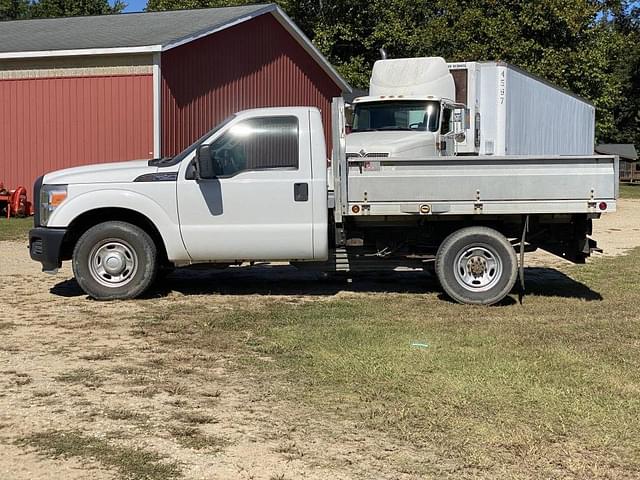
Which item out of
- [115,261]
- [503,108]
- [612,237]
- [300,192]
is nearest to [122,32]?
[503,108]

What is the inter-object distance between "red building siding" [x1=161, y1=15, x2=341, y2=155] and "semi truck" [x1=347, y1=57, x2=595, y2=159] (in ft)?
8.23

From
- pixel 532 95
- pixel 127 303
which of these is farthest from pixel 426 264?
pixel 532 95

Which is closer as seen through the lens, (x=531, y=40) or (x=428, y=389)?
(x=428, y=389)

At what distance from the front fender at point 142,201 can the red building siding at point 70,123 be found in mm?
9351

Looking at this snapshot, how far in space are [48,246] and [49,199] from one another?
0.52m

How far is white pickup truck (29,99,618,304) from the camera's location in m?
8.22

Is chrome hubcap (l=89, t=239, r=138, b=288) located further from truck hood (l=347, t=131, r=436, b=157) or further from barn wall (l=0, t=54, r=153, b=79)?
barn wall (l=0, t=54, r=153, b=79)

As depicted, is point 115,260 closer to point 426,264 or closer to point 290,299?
point 290,299

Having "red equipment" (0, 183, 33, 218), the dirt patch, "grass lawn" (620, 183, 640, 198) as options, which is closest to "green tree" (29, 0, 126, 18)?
"grass lawn" (620, 183, 640, 198)

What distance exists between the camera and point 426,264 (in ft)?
29.1

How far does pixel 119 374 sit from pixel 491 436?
110 inches

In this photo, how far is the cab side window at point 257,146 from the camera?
8477 millimetres

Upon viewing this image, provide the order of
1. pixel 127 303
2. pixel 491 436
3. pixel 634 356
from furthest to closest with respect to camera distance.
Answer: pixel 127 303, pixel 634 356, pixel 491 436

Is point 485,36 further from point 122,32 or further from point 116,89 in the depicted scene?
point 116,89
